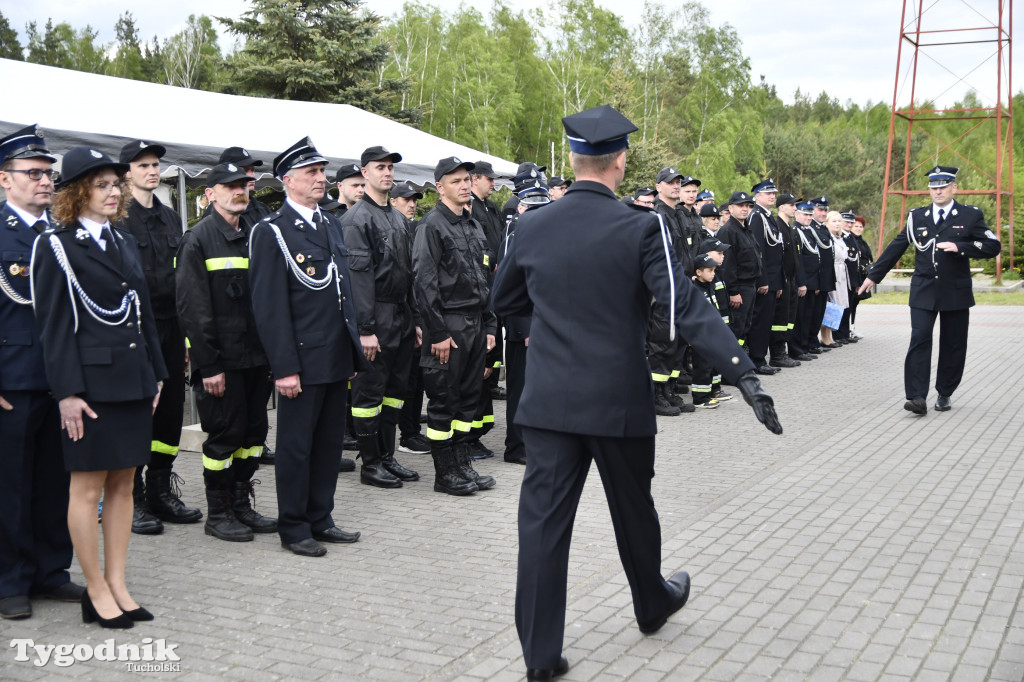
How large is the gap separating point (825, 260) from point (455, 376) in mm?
9740

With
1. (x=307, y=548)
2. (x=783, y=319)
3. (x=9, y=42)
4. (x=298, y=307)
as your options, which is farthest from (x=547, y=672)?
(x=9, y=42)

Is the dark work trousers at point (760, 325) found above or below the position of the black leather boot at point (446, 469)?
above

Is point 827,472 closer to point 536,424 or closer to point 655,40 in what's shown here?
point 536,424

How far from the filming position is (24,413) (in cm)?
480

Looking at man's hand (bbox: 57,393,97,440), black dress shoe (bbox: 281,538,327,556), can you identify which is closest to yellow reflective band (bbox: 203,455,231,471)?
black dress shoe (bbox: 281,538,327,556)

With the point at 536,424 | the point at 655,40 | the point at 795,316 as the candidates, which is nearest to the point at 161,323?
the point at 536,424

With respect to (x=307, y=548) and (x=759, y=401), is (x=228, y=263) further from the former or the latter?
(x=759, y=401)

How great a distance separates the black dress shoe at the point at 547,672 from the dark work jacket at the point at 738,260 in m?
8.51

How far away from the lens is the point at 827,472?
304 inches

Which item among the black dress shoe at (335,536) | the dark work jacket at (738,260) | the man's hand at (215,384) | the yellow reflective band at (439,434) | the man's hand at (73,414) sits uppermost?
the dark work jacket at (738,260)

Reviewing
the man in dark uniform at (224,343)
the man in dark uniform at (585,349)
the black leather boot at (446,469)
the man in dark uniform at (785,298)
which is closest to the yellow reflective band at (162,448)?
the man in dark uniform at (224,343)

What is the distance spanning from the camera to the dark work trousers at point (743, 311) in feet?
39.5

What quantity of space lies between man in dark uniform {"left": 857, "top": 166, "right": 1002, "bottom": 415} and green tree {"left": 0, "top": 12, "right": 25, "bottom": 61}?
60367 mm

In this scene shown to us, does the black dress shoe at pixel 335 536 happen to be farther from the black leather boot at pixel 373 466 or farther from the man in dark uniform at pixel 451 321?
the black leather boot at pixel 373 466
